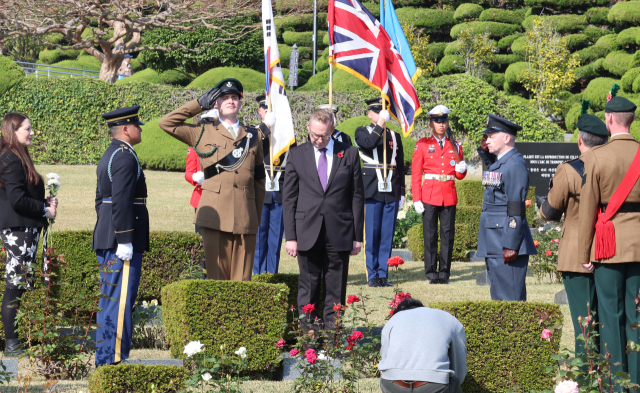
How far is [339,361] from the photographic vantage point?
5.25 m

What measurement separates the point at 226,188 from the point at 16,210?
1677 mm

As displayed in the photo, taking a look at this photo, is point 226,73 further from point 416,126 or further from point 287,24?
point 287,24

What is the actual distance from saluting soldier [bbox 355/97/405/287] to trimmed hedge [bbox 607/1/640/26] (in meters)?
24.9

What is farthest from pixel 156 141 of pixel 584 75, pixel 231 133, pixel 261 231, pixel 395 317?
pixel 584 75

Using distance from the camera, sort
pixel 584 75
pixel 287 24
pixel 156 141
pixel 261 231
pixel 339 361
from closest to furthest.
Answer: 1. pixel 339 361
2. pixel 261 231
3. pixel 156 141
4. pixel 584 75
5. pixel 287 24

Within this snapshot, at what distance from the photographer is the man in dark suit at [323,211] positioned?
5.93 m

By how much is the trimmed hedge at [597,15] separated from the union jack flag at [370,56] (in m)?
28.2

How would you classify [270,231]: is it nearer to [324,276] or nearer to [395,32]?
[395,32]

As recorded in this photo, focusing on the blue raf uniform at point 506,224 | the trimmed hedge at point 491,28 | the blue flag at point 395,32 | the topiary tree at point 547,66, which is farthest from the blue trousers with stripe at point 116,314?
the trimmed hedge at point 491,28

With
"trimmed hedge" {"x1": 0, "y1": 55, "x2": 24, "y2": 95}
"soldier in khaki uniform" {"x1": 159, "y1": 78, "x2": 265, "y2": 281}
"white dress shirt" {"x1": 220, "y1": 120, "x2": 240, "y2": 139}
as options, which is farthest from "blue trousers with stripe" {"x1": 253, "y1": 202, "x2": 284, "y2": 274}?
"trimmed hedge" {"x1": 0, "y1": 55, "x2": 24, "y2": 95}

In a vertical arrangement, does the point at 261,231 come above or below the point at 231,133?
below

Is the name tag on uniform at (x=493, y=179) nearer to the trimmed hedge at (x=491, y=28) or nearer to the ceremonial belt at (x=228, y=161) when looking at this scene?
the ceremonial belt at (x=228, y=161)

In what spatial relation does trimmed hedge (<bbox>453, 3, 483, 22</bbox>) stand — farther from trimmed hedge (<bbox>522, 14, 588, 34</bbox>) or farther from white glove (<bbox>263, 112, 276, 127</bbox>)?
white glove (<bbox>263, 112, 276, 127</bbox>)

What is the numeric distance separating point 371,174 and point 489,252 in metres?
3.31
